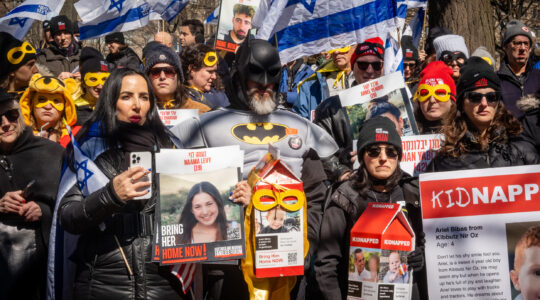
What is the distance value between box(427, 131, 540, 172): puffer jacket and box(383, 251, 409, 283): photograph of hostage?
0.99 m

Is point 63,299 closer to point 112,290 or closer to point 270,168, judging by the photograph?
point 112,290

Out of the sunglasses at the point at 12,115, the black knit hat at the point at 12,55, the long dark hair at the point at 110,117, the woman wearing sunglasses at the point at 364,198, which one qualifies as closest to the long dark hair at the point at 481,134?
the woman wearing sunglasses at the point at 364,198

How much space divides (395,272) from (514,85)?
3779mm

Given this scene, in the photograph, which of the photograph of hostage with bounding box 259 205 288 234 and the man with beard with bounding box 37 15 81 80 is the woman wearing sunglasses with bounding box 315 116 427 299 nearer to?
the photograph of hostage with bounding box 259 205 288 234

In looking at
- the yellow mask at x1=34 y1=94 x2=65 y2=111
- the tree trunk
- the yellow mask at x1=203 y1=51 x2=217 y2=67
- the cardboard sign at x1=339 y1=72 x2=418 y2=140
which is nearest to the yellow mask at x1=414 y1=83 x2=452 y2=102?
the cardboard sign at x1=339 y1=72 x2=418 y2=140

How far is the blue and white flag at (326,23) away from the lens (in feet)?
19.8

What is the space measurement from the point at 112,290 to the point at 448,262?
81.4 inches

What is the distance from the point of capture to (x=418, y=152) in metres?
5.32

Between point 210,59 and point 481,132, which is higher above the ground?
point 210,59

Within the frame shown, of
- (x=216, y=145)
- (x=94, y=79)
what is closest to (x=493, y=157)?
(x=216, y=145)

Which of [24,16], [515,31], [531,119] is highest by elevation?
[24,16]

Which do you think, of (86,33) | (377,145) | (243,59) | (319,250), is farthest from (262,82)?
(86,33)

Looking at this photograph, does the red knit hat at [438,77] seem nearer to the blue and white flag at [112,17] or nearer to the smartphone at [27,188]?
the smartphone at [27,188]

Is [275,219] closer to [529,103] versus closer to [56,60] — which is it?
[529,103]
